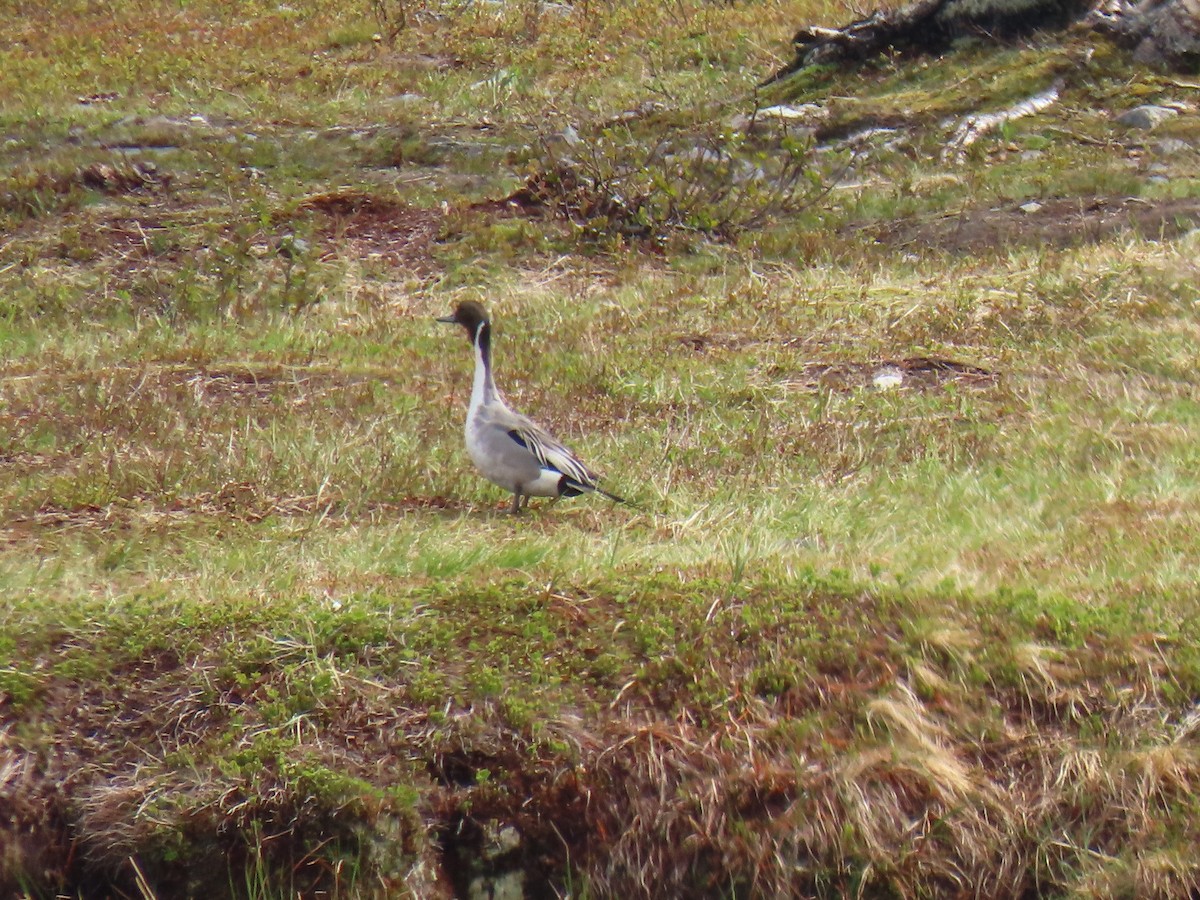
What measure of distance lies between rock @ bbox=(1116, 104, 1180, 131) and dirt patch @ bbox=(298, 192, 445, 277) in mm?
6295

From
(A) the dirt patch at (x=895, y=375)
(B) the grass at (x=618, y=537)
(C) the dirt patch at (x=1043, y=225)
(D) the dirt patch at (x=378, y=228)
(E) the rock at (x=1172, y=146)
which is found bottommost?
(E) the rock at (x=1172, y=146)

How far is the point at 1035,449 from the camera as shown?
7836 millimetres

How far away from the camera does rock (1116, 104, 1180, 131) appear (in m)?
14.4

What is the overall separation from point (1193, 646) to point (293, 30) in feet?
61.1

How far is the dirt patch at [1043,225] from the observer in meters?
11.8

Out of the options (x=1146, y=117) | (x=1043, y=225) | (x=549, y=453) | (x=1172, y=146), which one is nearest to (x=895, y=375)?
(x=549, y=453)

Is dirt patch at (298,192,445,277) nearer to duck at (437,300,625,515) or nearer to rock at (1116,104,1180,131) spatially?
duck at (437,300,625,515)

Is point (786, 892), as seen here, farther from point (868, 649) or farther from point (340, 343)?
point (340, 343)

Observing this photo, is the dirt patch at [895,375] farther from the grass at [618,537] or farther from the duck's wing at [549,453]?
the duck's wing at [549,453]

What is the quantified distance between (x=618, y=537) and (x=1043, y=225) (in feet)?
22.5

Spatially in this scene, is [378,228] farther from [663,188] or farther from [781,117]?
[781,117]

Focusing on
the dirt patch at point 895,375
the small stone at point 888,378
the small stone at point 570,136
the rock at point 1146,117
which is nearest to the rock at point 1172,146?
the rock at point 1146,117

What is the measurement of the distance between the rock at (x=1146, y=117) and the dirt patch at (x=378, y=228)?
248 inches

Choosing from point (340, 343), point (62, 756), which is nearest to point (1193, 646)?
point (62, 756)
